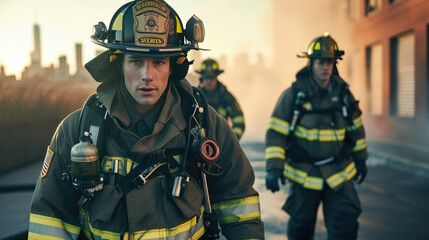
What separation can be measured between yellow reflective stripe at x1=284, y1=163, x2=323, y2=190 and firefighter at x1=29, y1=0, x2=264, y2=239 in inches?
78.3

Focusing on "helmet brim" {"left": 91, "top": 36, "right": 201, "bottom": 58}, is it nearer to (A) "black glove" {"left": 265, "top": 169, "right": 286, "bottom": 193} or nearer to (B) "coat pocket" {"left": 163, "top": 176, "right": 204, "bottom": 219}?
(B) "coat pocket" {"left": 163, "top": 176, "right": 204, "bottom": 219}

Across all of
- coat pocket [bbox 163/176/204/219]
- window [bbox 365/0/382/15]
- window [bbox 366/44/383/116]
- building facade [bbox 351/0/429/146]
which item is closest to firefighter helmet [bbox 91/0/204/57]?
coat pocket [bbox 163/176/204/219]

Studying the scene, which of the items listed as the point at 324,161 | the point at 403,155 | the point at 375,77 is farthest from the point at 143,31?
the point at 375,77

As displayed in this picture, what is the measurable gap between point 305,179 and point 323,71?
44.2 inches

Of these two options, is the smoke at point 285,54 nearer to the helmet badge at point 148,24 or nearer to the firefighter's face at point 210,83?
the firefighter's face at point 210,83

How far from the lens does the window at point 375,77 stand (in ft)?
54.5

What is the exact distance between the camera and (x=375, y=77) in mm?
17141

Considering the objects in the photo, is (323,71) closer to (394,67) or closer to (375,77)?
(394,67)

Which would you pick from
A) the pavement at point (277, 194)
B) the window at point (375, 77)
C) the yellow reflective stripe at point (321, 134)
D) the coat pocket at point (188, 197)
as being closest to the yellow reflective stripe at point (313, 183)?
the yellow reflective stripe at point (321, 134)

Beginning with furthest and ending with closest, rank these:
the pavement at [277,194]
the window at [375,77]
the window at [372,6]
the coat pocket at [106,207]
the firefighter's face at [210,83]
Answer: the window at [375,77] < the window at [372,6] < the firefighter's face at [210,83] < the pavement at [277,194] < the coat pocket at [106,207]

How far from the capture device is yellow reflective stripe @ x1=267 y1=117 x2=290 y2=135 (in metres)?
4.21

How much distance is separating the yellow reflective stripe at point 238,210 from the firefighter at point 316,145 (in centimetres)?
187

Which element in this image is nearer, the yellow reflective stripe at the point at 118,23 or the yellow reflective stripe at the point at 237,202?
the yellow reflective stripe at the point at 118,23

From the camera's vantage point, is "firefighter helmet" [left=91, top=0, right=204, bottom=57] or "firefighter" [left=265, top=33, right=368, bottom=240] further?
"firefighter" [left=265, top=33, right=368, bottom=240]
